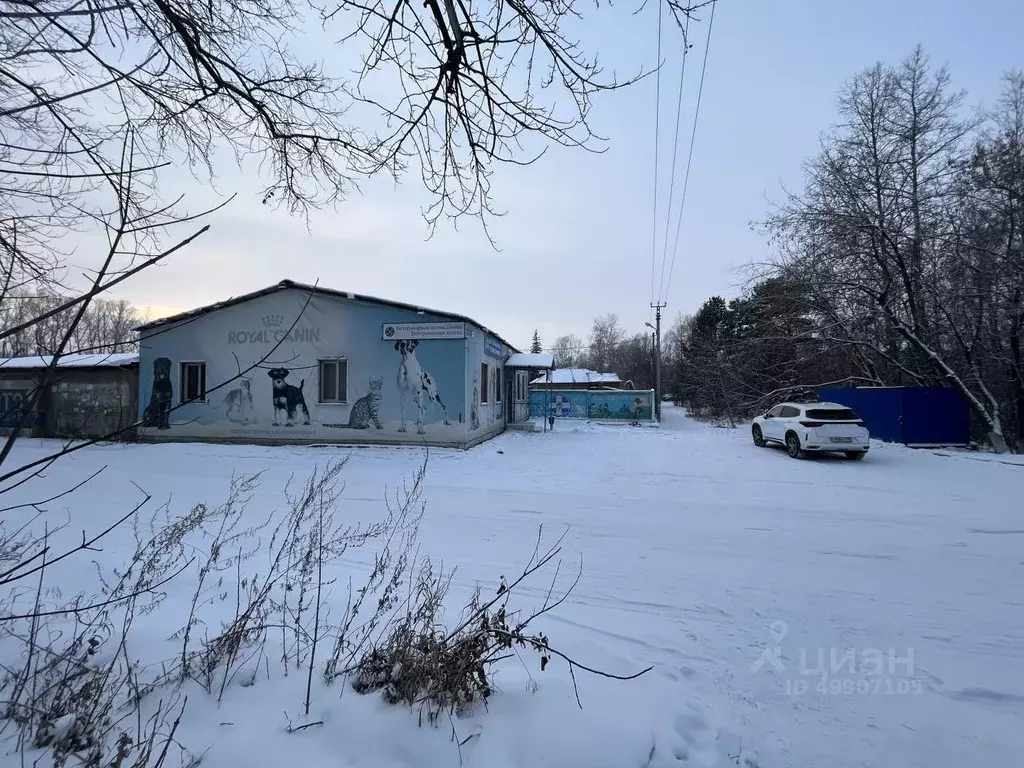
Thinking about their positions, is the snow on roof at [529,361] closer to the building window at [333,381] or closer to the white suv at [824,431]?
the building window at [333,381]

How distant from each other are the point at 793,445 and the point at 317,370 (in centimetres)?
1449

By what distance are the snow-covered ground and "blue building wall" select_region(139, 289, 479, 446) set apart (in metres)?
5.39

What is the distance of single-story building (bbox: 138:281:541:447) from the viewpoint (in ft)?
51.6

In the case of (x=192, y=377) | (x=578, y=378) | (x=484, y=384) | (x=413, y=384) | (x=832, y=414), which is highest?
(x=578, y=378)

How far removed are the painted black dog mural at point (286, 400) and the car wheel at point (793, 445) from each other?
14.6m

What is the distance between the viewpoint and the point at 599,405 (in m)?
33.3

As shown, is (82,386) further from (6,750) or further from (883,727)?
(883,727)

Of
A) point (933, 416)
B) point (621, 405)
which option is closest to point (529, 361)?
point (621, 405)

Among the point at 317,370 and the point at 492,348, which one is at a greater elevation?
the point at 492,348

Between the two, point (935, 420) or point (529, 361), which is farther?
point (529, 361)

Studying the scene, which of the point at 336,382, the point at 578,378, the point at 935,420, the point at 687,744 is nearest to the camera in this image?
the point at 687,744

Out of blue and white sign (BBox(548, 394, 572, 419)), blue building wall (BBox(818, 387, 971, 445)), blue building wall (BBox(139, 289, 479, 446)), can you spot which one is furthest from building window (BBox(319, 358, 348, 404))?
blue building wall (BBox(818, 387, 971, 445))

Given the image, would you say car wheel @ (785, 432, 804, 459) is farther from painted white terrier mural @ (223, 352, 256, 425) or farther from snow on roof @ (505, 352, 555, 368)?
painted white terrier mural @ (223, 352, 256, 425)

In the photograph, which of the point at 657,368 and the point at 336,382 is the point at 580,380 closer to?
the point at 657,368
